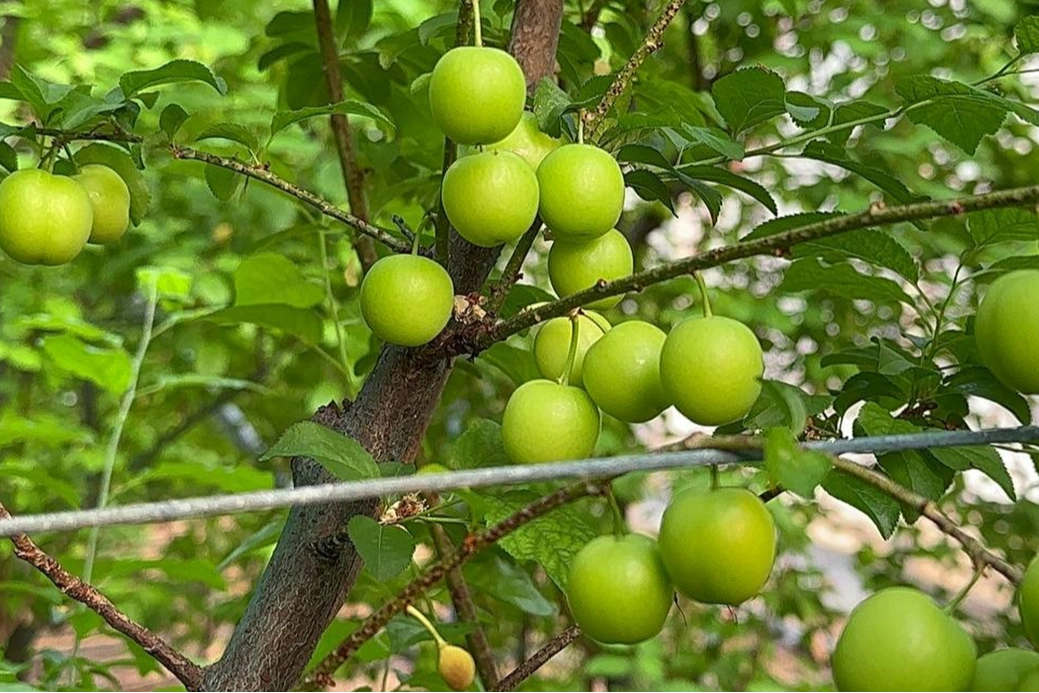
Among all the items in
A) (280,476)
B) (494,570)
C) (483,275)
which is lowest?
(280,476)

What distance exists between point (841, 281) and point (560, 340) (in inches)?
7.5

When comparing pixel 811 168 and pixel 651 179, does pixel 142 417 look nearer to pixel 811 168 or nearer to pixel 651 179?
pixel 811 168

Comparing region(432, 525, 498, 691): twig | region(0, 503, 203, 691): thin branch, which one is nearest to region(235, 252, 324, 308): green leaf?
region(432, 525, 498, 691): twig

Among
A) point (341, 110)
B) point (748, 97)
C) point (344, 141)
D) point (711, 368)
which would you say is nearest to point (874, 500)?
point (711, 368)

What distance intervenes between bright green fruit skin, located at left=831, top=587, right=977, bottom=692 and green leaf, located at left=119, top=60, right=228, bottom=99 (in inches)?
17.9

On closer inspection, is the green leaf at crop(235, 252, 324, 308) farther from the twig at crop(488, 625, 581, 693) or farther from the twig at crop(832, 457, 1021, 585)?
the twig at crop(832, 457, 1021, 585)

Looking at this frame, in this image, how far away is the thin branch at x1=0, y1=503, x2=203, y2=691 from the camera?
0.57m

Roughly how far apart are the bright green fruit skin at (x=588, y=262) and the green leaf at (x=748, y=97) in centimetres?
11

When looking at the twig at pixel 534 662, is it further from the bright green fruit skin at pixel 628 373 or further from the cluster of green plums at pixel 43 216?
the cluster of green plums at pixel 43 216

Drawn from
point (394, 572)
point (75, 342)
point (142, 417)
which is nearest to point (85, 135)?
point (394, 572)

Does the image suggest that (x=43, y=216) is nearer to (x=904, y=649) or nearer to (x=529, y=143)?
(x=529, y=143)

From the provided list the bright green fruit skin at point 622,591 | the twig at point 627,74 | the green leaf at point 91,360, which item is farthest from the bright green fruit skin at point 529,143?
the green leaf at point 91,360

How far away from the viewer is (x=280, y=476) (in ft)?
7.80

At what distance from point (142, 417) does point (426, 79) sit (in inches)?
70.4
